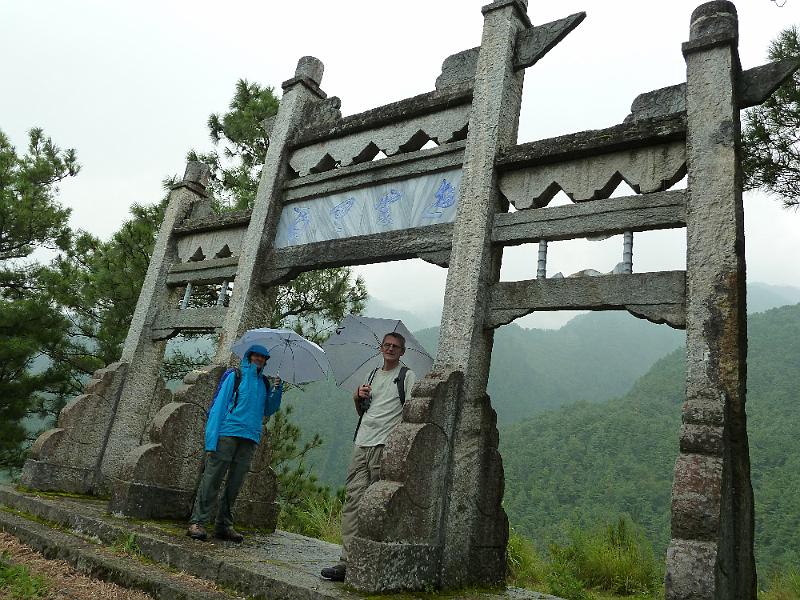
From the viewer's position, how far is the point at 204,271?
743cm

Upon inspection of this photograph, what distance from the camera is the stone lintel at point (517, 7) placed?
5.48 meters

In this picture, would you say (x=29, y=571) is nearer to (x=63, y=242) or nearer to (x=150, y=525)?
(x=150, y=525)

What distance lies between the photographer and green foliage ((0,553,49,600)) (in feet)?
11.3

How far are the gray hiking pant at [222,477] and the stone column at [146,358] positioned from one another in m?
2.64

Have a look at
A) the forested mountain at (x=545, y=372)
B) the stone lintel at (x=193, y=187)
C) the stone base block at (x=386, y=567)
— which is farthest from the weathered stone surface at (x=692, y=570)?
the forested mountain at (x=545, y=372)

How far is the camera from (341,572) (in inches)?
152

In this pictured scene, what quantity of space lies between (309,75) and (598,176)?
13.1ft

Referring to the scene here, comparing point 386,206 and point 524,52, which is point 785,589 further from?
point 524,52

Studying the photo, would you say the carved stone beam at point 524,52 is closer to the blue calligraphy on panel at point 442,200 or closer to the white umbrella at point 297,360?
the blue calligraphy on panel at point 442,200

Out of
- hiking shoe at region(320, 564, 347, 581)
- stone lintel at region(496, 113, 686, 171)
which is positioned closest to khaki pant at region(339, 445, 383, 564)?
hiking shoe at region(320, 564, 347, 581)

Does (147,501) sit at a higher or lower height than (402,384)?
lower

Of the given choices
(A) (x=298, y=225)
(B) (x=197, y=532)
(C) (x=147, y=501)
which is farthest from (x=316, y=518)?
(A) (x=298, y=225)

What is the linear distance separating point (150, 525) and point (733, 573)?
4.29 m

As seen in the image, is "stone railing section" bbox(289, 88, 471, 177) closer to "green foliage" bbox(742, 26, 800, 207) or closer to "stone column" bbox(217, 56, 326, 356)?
"stone column" bbox(217, 56, 326, 356)
